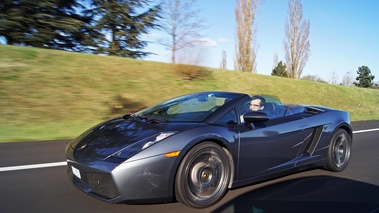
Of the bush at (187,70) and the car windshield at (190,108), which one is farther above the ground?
the bush at (187,70)

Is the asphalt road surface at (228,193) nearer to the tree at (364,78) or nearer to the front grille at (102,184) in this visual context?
the front grille at (102,184)

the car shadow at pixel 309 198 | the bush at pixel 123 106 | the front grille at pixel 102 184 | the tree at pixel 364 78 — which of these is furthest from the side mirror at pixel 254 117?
the tree at pixel 364 78

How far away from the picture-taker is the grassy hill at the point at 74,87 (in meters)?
8.54

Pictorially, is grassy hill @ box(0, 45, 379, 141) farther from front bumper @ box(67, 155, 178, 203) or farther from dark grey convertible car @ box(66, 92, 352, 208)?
front bumper @ box(67, 155, 178, 203)

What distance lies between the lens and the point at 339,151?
17.7 ft

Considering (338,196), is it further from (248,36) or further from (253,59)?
(253,59)

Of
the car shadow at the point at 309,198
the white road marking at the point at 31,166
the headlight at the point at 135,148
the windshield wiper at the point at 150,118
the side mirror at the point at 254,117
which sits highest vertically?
the side mirror at the point at 254,117

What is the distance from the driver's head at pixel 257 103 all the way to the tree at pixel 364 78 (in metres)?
63.5

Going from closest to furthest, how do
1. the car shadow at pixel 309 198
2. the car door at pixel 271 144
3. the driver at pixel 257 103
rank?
the car shadow at pixel 309 198
the car door at pixel 271 144
the driver at pixel 257 103

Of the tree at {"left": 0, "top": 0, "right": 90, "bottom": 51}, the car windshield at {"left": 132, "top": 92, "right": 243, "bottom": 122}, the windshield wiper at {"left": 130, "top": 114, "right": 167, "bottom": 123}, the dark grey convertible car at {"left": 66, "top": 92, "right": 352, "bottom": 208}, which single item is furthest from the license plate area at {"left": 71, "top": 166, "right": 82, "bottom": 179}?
the tree at {"left": 0, "top": 0, "right": 90, "bottom": 51}

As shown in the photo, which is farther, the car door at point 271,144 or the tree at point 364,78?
the tree at point 364,78

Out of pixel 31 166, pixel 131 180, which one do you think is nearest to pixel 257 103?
pixel 131 180

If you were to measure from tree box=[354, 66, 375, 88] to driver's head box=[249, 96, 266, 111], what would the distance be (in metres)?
63.5

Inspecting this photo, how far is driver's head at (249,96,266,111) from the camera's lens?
4.40 meters
